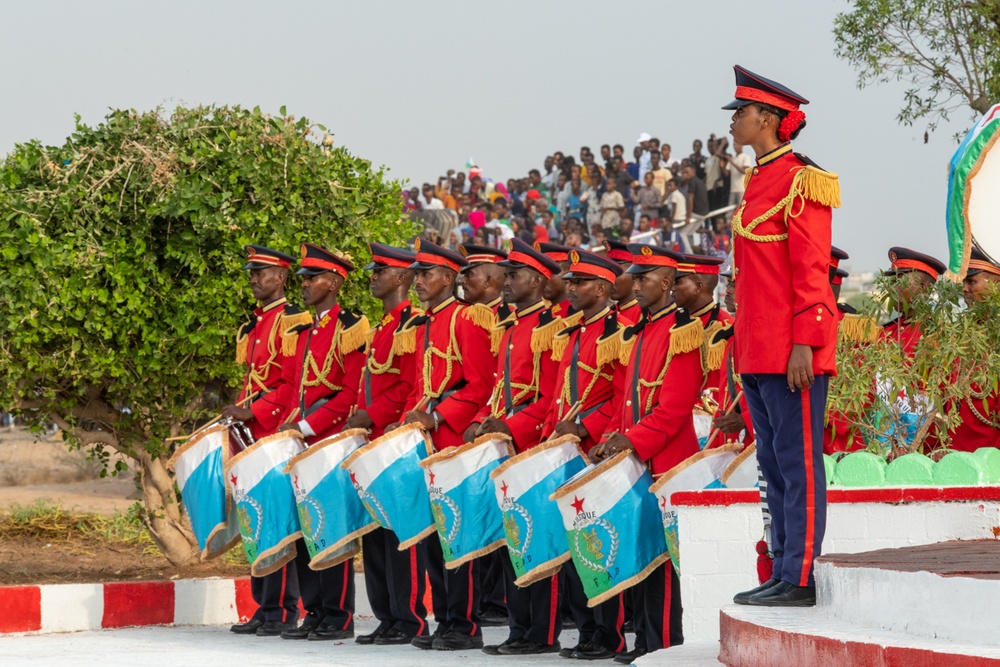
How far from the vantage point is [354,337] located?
10.2 m

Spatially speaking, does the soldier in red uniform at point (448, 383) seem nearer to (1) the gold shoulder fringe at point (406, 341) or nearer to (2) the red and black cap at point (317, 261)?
(1) the gold shoulder fringe at point (406, 341)

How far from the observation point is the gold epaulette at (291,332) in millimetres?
10484

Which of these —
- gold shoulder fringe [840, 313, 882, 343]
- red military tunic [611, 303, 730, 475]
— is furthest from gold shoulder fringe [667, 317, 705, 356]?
gold shoulder fringe [840, 313, 882, 343]

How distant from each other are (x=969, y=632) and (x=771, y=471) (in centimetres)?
174

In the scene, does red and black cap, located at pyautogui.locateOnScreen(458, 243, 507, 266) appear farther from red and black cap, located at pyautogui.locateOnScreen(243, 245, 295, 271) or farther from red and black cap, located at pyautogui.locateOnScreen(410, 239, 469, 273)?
red and black cap, located at pyautogui.locateOnScreen(243, 245, 295, 271)

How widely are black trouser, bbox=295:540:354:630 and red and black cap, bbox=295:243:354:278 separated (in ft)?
5.74

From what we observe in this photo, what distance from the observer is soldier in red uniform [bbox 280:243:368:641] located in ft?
32.5

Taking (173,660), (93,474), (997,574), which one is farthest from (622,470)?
(93,474)

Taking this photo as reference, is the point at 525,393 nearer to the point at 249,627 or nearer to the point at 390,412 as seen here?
the point at 390,412

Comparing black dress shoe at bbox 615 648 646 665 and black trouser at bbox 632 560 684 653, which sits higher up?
black trouser at bbox 632 560 684 653

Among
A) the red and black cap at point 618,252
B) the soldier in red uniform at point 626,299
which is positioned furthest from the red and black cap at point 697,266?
the red and black cap at point 618,252

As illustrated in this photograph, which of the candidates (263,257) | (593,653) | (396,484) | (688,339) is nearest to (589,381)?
(688,339)

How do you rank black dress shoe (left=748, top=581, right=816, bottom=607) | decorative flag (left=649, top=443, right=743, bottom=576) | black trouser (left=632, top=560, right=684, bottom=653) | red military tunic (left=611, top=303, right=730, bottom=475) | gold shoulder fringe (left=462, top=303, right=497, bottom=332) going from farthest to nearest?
gold shoulder fringe (left=462, top=303, right=497, bottom=332) < black trouser (left=632, top=560, right=684, bottom=653) < red military tunic (left=611, top=303, right=730, bottom=475) < decorative flag (left=649, top=443, right=743, bottom=576) < black dress shoe (left=748, top=581, right=816, bottom=607)

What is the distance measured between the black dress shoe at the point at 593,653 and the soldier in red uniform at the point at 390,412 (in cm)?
135
